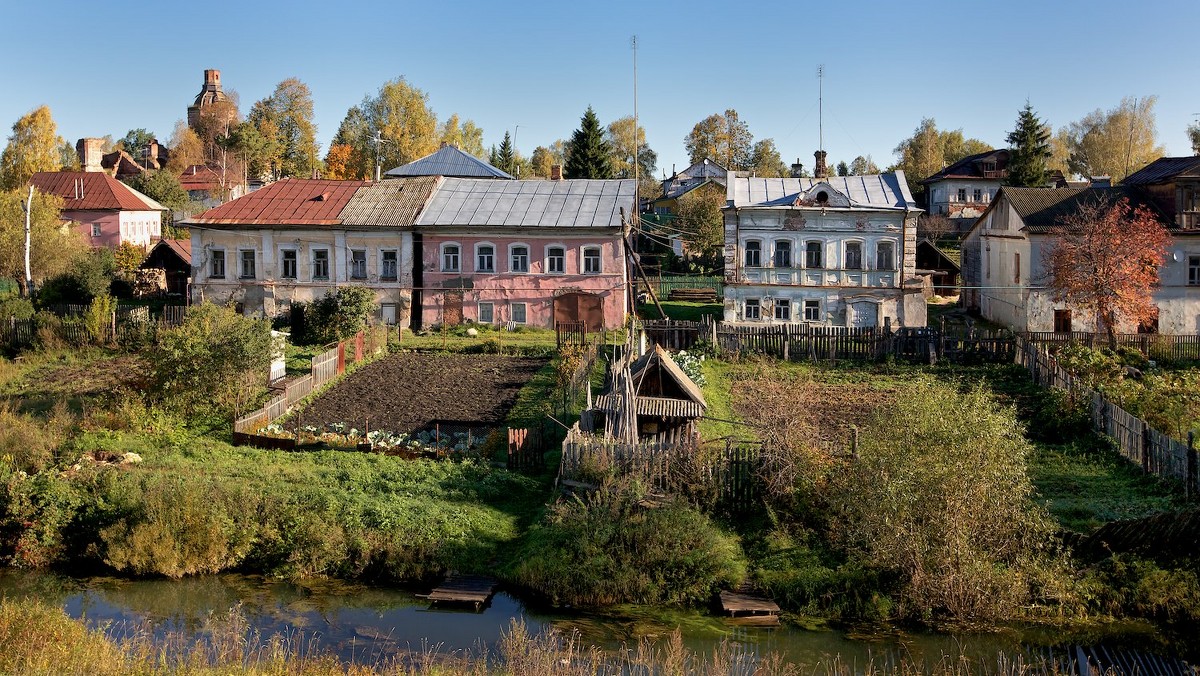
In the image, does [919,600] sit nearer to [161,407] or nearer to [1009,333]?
[161,407]

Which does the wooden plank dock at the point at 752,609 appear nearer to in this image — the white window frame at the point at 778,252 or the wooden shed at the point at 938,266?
the white window frame at the point at 778,252

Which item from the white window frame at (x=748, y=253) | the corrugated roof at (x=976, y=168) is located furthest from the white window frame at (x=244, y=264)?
the corrugated roof at (x=976, y=168)

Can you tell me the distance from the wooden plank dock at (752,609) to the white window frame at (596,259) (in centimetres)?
2381

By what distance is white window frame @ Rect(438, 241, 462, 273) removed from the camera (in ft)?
129

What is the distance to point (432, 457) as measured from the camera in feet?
71.7

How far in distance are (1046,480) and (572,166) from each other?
44704 mm

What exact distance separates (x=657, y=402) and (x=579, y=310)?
17997 millimetres

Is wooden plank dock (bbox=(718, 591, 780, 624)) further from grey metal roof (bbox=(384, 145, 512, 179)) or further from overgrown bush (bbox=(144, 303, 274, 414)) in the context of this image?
grey metal roof (bbox=(384, 145, 512, 179))

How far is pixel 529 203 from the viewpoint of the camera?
40688 millimetres

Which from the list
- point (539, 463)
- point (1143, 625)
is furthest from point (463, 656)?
point (1143, 625)

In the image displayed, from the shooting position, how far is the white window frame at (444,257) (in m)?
39.4

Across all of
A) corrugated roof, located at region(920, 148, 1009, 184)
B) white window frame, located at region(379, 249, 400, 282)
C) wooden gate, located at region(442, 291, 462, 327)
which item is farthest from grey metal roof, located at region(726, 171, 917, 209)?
corrugated roof, located at region(920, 148, 1009, 184)

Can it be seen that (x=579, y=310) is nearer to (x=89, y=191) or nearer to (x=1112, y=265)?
(x=1112, y=265)

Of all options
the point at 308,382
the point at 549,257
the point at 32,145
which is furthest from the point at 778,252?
the point at 32,145
